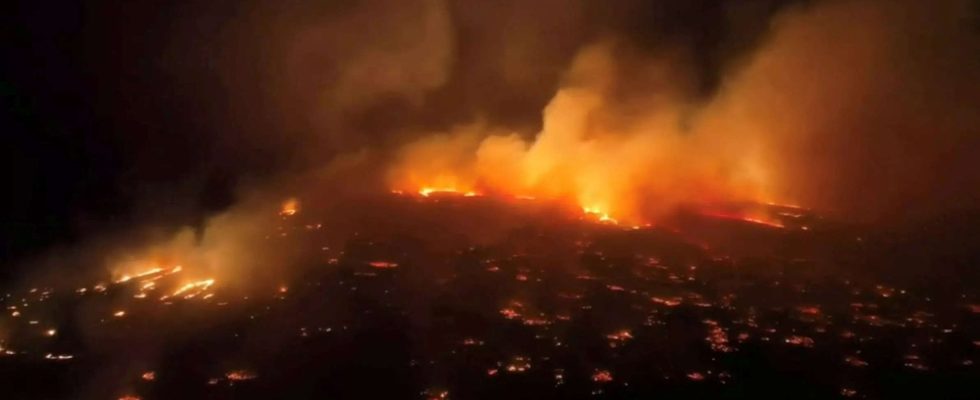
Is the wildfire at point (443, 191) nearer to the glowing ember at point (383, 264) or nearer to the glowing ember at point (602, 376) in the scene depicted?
the glowing ember at point (383, 264)

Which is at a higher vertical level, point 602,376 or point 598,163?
point 598,163

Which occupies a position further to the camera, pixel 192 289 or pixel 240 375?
pixel 192 289

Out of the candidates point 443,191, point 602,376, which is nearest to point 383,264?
point 602,376

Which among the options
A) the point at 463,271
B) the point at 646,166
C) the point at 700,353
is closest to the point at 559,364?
the point at 700,353

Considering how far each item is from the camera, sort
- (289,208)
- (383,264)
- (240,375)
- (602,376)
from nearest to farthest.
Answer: (240,375), (602,376), (383,264), (289,208)

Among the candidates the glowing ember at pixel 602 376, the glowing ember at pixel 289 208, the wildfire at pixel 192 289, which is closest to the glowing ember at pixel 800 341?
the glowing ember at pixel 602 376

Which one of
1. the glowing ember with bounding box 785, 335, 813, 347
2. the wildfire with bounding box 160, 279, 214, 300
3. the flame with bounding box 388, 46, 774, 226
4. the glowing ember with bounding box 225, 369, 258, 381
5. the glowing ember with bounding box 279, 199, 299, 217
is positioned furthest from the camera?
the flame with bounding box 388, 46, 774, 226

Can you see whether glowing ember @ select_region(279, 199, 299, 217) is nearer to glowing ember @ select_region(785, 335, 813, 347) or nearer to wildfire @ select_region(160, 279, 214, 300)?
wildfire @ select_region(160, 279, 214, 300)

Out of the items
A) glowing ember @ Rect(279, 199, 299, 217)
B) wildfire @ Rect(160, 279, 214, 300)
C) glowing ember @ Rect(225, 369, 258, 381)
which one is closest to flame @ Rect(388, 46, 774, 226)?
glowing ember @ Rect(279, 199, 299, 217)

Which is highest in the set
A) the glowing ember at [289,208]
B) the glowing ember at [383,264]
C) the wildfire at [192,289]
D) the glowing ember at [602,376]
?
the glowing ember at [289,208]

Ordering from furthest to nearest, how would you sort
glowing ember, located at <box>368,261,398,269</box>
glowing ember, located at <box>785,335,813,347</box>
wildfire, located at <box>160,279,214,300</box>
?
1. glowing ember, located at <box>368,261,398,269</box>
2. wildfire, located at <box>160,279,214,300</box>
3. glowing ember, located at <box>785,335,813,347</box>

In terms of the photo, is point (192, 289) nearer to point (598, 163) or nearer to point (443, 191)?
point (443, 191)

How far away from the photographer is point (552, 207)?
80.3ft

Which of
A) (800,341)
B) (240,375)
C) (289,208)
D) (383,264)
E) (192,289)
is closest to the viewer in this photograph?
(240,375)
